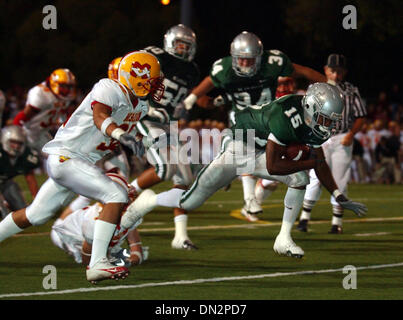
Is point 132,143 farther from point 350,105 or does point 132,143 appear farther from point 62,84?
point 62,84

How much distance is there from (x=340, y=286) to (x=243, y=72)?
3.04 meters

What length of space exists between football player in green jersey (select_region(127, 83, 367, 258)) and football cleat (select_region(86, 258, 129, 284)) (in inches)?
39.7

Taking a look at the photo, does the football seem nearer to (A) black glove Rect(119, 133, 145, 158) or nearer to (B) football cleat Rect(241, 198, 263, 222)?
(A) black glove Rect(119, 133, 145, 158)

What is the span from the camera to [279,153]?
6902 mm

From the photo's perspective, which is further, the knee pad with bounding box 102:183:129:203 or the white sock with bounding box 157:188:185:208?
the white sock with bounding box 157:188:185:208

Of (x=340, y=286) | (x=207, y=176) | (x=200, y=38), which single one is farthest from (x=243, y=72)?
(x=200, y=38)

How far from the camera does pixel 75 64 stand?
87.6 feet

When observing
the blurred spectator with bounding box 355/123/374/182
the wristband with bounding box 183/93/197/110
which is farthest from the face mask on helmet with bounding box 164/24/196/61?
the blurred spectator with bounding box 355/123/374/182

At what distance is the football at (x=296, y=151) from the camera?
702cm

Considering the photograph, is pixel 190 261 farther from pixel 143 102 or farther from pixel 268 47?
pixel 268 47

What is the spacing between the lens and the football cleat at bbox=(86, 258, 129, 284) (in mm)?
5934

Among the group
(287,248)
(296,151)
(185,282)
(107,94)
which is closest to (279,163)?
(296,151)

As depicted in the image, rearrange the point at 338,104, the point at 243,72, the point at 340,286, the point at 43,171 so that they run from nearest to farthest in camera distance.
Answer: the point at 340,286, the point at 338,104, the point at 243,72, the point at 43,171

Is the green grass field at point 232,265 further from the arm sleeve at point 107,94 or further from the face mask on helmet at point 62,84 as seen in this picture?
the face mask on helmet at point 62,84
